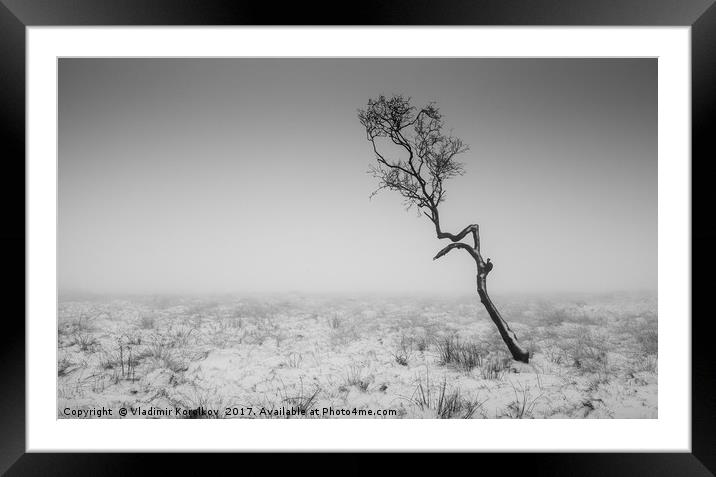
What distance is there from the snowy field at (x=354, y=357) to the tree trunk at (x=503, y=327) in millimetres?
90

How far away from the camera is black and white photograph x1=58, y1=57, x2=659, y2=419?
3.75 meters

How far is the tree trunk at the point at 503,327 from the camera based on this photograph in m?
3.65

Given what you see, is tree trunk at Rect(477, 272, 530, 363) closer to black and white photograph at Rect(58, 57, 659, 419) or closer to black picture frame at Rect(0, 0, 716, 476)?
black and white photograph at Rect(58, 57, 659, 419)

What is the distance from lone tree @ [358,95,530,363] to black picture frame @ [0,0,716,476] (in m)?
1.14

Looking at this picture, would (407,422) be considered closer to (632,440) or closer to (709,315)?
(632,440)

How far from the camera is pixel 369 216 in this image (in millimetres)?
3883

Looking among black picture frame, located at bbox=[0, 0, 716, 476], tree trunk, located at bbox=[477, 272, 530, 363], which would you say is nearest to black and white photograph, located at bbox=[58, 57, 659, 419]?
tree trunk, located at bbox=[477, 272, 530, 363]

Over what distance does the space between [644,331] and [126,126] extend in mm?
5792

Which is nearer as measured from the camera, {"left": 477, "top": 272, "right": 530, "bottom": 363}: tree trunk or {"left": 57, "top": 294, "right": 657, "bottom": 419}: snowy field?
{"left": 57, "top": 294, "right": 657, "bottom": 419}: snowy field

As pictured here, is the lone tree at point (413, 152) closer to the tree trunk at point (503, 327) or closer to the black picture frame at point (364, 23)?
the tree trunk at point (503, 327)

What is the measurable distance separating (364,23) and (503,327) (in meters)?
2.98

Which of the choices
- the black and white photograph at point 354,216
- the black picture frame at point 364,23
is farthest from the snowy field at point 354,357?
the black picture frame at point 364,23

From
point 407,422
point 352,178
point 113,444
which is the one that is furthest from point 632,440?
point 113,444

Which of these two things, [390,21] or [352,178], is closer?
[390,21]
